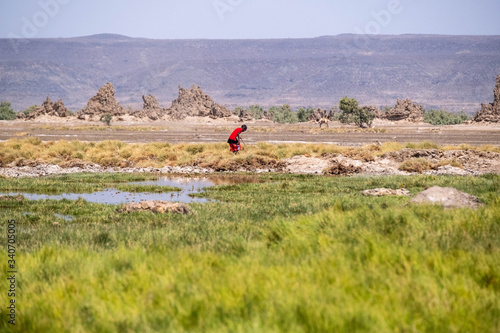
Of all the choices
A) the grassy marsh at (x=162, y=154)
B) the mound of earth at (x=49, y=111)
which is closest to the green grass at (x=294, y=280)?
the grassy marsh at (x=162, y=154)

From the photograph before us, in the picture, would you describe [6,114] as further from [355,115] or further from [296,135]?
[296,135]

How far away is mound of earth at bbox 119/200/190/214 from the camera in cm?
1700

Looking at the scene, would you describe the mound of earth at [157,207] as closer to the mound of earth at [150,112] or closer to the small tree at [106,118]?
the small tree at [106,118]

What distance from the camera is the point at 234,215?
16.2 meters

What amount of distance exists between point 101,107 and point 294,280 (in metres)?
125

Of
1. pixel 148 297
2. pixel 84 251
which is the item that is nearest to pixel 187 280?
pixel 148 297

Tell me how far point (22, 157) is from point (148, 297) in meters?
35.7

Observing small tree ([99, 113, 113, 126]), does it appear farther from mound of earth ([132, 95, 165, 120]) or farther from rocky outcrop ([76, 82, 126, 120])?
mound of earth ([132, 95, 165, 120])

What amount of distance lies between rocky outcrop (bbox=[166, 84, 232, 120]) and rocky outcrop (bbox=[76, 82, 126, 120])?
42.0 ft

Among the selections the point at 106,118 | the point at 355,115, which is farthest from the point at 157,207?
the point at 106,118

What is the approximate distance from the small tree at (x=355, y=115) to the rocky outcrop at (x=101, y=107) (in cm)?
4600

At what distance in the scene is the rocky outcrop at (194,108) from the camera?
136250mm

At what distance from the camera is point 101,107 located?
126812 millimetres

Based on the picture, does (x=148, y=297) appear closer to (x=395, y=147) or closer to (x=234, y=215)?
(x=234, y=215)
